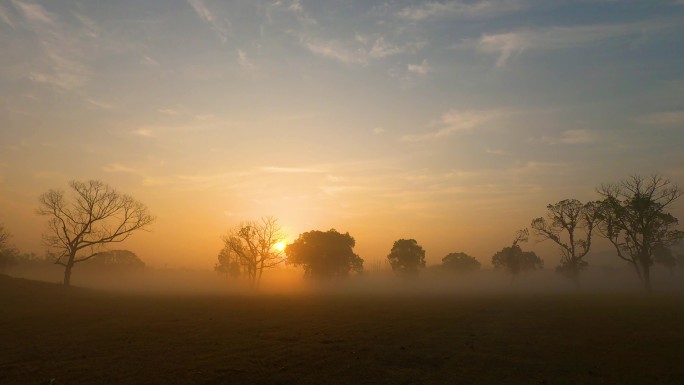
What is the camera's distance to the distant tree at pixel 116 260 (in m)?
144

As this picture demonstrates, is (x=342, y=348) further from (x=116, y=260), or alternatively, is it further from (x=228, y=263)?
(x=116, y=260)

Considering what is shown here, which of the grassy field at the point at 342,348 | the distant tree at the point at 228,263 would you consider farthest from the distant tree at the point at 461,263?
the grassy field at the point at 342,348

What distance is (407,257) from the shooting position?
389ft

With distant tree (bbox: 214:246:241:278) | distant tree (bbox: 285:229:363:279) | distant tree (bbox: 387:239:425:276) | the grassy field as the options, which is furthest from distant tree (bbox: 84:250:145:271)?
the grassy field

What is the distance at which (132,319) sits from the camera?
2798 cm

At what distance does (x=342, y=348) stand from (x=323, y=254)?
86283 mm

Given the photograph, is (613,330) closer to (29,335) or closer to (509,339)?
(509,339)

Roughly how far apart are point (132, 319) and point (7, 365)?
12443mm

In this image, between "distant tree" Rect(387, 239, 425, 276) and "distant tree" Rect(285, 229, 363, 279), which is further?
"distant tree" Rect(387, 239, 425, 276)

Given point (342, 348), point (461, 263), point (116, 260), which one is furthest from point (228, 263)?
point (342, 348)

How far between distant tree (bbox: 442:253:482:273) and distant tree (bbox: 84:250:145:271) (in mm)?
136242

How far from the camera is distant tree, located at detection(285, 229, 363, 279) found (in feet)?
344

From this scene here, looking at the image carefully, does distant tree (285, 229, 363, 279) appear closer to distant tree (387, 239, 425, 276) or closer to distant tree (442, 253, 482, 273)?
distant tree (387, 239, 425, 276)

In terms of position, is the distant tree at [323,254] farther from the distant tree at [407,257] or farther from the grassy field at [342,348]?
the grassy field at [342,348]
